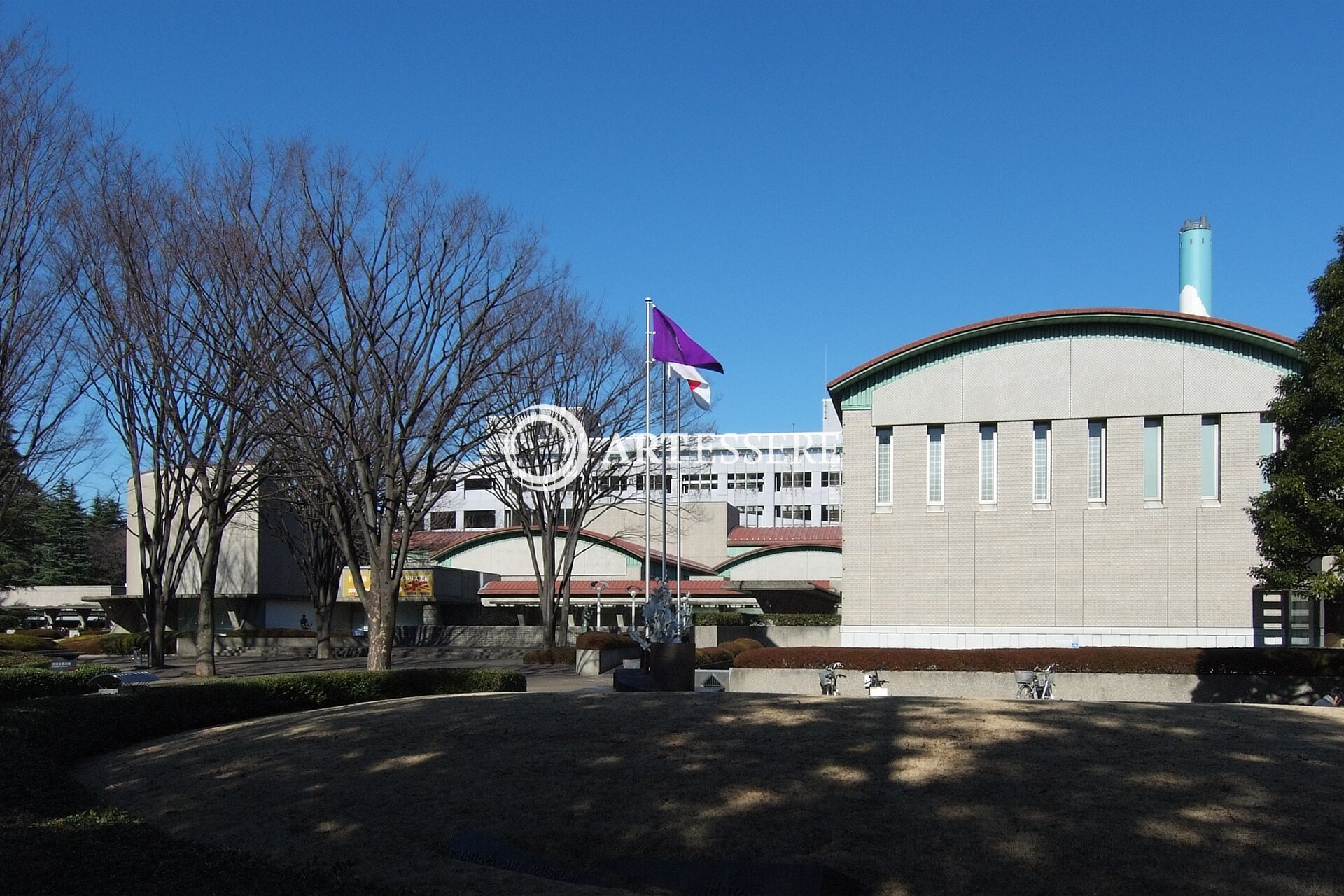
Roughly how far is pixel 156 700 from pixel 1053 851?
12.8 meters

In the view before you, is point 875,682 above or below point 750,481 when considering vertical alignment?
below

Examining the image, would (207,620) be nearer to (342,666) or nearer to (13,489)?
(13,489)

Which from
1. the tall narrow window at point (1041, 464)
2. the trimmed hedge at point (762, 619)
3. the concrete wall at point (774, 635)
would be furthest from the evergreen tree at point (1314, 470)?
the trimmed hedge at point (762, 619)

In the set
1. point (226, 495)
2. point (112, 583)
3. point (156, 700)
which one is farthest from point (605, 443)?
point (112, 583)

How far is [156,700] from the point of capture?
17.1 m

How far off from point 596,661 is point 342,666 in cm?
875

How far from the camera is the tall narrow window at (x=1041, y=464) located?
116ft

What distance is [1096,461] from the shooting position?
35031 mm

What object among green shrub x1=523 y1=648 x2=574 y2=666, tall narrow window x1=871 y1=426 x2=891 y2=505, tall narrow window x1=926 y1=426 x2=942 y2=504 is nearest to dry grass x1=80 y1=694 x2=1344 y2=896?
tall narrow window x1=926 y1=426 x2=942 y2=504

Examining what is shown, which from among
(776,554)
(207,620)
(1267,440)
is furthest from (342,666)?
(776,554)

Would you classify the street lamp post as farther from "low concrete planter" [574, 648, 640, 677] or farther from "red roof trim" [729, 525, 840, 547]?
"low concrete planter" [574, 648, 640, 677]

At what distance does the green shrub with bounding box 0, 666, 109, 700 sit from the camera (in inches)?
798

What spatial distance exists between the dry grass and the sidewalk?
54.1 feet

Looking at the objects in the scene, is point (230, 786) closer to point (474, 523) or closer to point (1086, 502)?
point (1086, 502)
